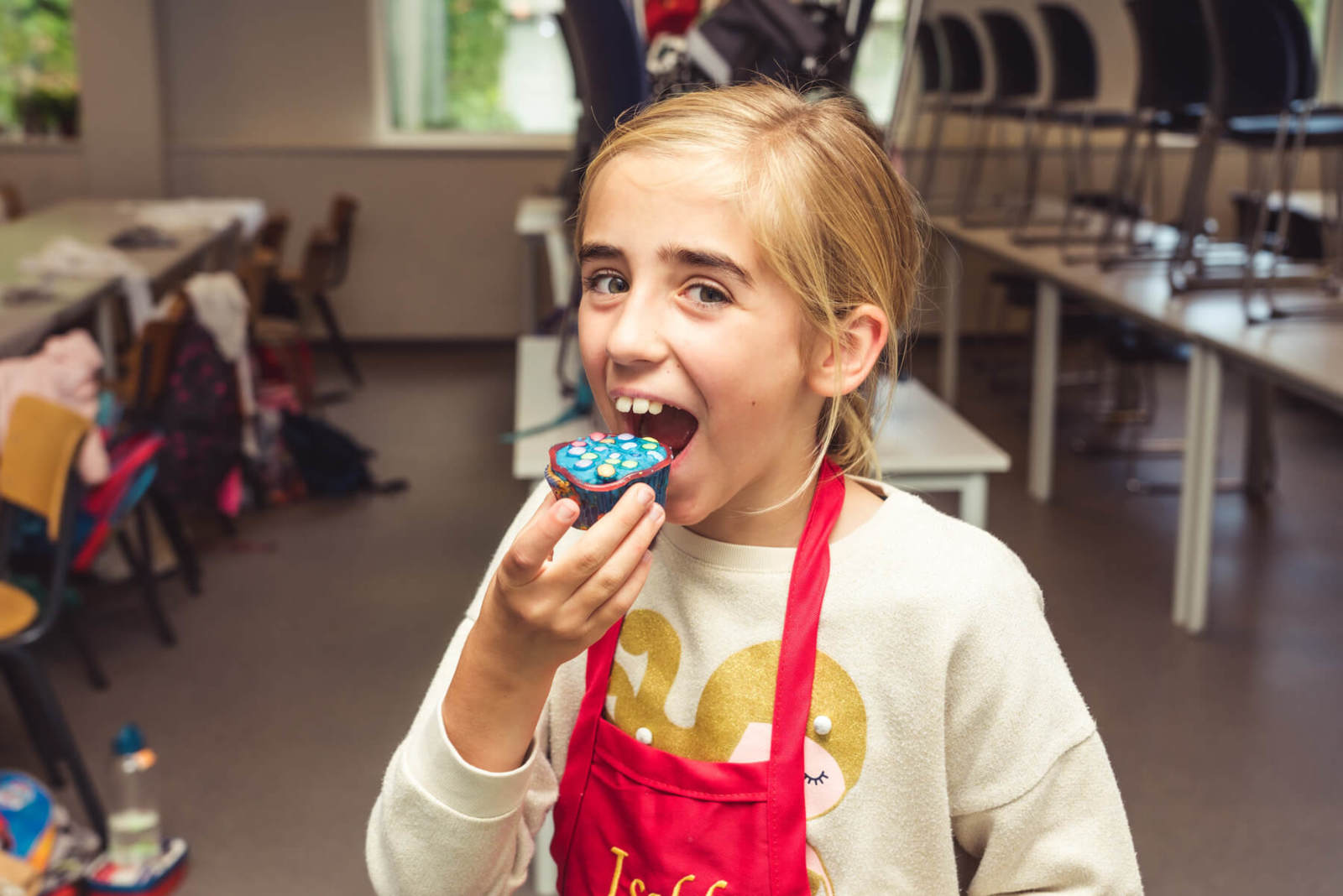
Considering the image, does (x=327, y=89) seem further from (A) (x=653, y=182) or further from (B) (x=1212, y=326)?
(A) (x=653, y=182)

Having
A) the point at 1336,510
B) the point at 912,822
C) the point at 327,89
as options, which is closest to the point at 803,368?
the point at 912,822

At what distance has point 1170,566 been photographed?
3.66 metres

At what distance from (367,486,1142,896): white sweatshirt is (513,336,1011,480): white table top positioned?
33.7 inches

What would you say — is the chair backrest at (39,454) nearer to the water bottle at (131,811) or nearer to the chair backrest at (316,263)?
Answer: the water bottle at (131,811)

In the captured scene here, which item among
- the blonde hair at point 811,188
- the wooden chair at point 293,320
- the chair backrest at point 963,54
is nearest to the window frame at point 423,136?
the wooden chair at point 293,320

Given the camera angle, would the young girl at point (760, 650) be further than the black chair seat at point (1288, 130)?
No

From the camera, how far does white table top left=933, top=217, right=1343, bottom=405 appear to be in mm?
2668

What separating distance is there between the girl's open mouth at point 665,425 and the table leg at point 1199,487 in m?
2.52

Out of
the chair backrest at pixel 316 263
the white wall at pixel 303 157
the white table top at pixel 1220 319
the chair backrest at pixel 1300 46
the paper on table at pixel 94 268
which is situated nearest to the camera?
the white table top at pixel 1220 319

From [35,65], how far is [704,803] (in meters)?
7.12

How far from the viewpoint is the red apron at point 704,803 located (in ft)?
2.71

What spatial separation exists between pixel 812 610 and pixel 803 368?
0.15m

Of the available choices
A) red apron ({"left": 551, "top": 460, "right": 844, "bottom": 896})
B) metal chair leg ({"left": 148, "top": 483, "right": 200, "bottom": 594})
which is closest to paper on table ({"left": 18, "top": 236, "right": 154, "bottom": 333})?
metal chair leg ({"left": 148, "top": 483, "right": 200, "bottom": 594})

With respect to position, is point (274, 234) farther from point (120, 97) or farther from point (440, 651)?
point (440, 651)
